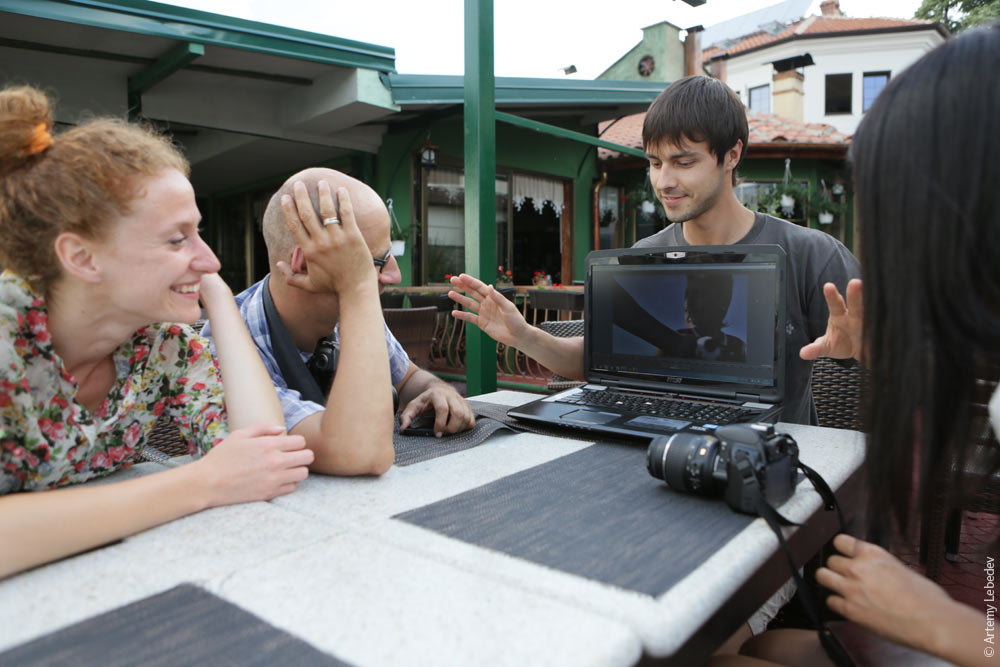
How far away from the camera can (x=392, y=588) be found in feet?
2.55

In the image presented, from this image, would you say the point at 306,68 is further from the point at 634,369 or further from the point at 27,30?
the point at 634,369

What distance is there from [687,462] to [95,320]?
1.05 meters

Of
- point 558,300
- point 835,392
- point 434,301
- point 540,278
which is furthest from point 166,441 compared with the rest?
point 540,278

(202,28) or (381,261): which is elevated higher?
(202,28)

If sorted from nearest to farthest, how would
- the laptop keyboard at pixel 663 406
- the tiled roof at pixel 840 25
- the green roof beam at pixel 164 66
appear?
the laptop keyboard at pixel 663 406
the green roof beam at pixel 164 66
the tiled roof at pixel 840 25

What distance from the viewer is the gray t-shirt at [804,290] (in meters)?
2.07

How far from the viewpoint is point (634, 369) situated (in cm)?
182

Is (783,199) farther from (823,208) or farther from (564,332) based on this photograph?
(564,332)

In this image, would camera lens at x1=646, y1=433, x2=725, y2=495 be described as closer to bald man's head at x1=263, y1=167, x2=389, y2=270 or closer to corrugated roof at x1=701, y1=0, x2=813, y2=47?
bald man's head at x1=263, y1=167, x2=389, y2=270

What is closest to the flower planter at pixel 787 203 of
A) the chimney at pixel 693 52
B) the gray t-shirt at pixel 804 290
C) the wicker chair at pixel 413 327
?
the chimney at pixel 693 52

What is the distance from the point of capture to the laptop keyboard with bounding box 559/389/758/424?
154cm

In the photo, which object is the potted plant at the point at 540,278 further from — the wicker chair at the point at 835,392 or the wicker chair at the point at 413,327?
the wicker chair at the point at 835,392

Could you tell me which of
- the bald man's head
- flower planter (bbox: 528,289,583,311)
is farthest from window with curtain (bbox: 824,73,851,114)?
the bald man's head

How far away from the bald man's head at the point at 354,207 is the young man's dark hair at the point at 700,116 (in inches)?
41.7
